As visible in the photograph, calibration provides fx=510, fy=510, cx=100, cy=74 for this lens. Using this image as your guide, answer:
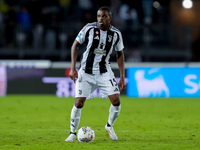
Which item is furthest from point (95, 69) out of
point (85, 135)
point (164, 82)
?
point (164, 82)

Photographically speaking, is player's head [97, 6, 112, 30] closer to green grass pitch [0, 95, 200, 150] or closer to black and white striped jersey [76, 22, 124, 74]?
black and white striped jersey [76, 22, 124, 74]

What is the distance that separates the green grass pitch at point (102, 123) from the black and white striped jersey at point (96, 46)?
3.76 feet

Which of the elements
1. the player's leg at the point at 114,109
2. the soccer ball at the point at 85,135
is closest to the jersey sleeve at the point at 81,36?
the player's leg at the point at 114,109

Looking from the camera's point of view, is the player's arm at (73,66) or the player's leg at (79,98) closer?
the player's arm at (73,66)

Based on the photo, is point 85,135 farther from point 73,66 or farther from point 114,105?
point 73,66

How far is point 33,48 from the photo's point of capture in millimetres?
18094

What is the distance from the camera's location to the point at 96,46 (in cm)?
784

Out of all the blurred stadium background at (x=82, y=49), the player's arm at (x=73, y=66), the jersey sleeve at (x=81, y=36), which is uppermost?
the jersey sleeve at (x=81, y=36)

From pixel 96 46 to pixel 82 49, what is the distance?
10480 mm

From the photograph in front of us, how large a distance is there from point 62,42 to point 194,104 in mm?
5442

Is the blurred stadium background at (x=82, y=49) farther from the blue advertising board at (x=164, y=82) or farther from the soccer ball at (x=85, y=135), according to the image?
the soccer ball at (x=85, y=135)

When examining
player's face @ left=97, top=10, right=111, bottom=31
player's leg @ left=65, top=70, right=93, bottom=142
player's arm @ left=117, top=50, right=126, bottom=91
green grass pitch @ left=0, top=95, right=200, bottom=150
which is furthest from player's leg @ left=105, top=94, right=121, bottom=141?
player's face @ left=97, top=10, right=111, bottom=31

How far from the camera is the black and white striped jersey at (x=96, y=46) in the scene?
778 centimetres

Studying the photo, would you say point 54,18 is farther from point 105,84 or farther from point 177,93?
point 105,84
